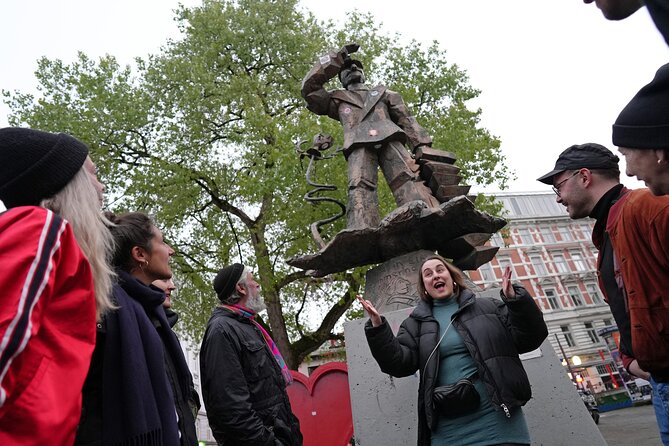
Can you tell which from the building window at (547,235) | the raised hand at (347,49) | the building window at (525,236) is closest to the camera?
the raised hand at (347,49)

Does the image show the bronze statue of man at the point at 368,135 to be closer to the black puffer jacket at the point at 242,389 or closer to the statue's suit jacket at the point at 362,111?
the statue's suit jacket at the point at 362,111

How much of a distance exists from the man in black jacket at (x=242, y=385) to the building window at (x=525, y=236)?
45.4 metres

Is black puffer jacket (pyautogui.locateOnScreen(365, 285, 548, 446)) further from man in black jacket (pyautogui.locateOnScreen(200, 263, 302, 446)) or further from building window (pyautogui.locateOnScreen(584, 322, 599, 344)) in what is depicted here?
building window (pyautogui.locateOnScreen(584, 322, 599, 344))

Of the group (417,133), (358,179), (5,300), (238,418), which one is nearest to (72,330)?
(5,300)

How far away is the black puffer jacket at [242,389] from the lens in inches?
102

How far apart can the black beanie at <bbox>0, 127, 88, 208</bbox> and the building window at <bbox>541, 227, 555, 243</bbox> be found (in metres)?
48.5

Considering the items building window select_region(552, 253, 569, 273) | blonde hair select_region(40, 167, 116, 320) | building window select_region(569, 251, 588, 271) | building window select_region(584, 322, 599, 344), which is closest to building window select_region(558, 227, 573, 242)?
building window select_region(569, 251, 588, 271)

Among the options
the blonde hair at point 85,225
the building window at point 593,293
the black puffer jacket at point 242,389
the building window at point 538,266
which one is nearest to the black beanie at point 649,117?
the blonde hair at point 85,225

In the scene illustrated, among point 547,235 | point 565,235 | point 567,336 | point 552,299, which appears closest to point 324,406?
point 567,336

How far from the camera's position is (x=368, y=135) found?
207 inches

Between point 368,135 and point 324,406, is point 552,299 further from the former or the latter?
point 368,135

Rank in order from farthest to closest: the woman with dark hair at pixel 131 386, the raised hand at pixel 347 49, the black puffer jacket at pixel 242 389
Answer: the raised hand at pixel 347 49 < the black puffer jacket at pixel 242 389 < the woman with dark hair at pixel 131 386

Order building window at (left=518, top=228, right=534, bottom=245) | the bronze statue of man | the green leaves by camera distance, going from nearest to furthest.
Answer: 1. the bronze statue of man
2. the green leaves
3. building window at (left=518, top=228, right=534, bottom=245)

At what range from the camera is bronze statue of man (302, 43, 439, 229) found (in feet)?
16.3
